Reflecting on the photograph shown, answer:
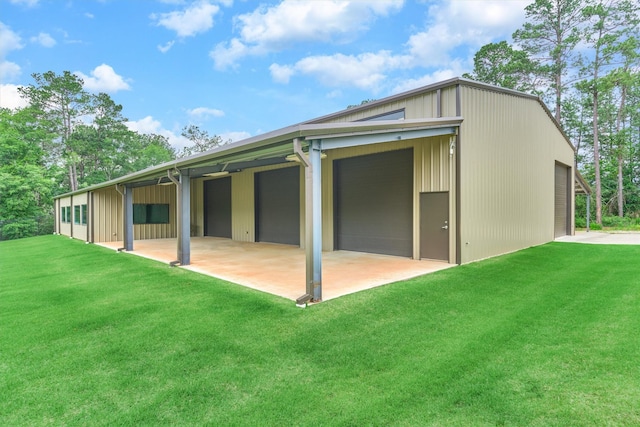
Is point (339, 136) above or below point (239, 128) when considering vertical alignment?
below

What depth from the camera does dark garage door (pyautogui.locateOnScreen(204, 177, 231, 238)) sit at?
1577 cm

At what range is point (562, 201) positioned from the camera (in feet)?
46.1

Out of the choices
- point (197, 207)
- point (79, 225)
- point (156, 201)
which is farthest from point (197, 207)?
point (79, 225)

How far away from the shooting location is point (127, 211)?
11.3m

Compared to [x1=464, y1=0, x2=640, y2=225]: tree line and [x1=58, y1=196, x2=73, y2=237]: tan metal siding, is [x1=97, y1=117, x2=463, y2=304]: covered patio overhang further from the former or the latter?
[x1=464, y1=0, x2=640, y2=225]: tree line

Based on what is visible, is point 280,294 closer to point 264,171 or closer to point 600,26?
point 264,171

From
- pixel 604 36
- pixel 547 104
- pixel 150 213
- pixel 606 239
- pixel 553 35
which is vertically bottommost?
pixel 606 239

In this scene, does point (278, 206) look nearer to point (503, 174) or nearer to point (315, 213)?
point (503, 174)

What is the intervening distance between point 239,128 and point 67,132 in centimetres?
1824

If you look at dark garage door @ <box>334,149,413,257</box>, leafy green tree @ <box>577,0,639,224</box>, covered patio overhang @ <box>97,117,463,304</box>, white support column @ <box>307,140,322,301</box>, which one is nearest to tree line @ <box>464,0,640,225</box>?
leafy green tree @ <box>577,0,639,224</box>

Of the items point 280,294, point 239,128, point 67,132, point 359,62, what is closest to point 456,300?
point 280,294

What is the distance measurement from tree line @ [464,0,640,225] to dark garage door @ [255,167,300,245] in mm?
19556

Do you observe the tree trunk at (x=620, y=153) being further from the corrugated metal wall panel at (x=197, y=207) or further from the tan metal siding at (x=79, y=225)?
the tan metal siding at (x=79, y=225)

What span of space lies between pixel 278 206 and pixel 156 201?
658 cm
